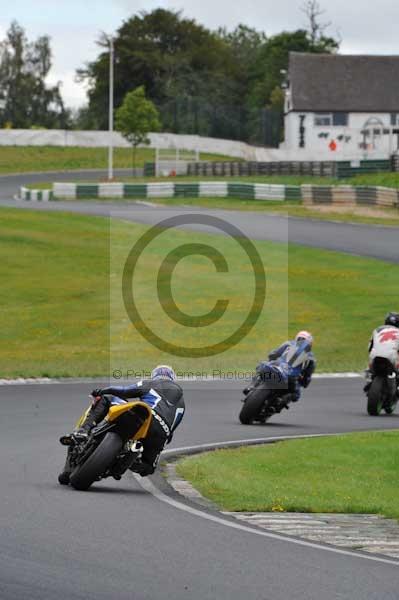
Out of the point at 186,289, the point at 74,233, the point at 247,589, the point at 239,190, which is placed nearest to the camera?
the point at 247,589

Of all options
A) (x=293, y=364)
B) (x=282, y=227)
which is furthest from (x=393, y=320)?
(x=282, y=227)

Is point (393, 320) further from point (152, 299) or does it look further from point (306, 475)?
point (152, 299)

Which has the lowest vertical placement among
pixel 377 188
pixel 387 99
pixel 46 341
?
pixel 46 341

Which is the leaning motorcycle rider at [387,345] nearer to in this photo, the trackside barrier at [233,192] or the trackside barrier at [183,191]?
the trackside barrier at [233,192]

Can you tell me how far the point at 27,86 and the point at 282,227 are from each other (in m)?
84.4

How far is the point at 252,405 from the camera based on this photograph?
664 inches

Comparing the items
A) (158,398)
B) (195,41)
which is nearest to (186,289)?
(158,398)

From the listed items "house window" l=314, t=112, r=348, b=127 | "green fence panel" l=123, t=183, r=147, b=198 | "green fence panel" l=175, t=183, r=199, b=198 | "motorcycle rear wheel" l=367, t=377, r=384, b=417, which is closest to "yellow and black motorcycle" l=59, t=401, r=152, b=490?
"motorcycle rear wheel" l=367, t=377, r=384, b=417

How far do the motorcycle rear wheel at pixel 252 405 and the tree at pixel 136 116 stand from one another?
196 feet

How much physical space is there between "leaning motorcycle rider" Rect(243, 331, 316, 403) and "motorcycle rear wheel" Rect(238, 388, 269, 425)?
104 millimetres

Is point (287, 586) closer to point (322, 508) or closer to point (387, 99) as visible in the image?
point (322, 508)

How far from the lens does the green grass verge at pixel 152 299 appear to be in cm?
2538

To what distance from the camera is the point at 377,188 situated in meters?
49.9

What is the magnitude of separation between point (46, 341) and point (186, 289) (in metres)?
6.48
